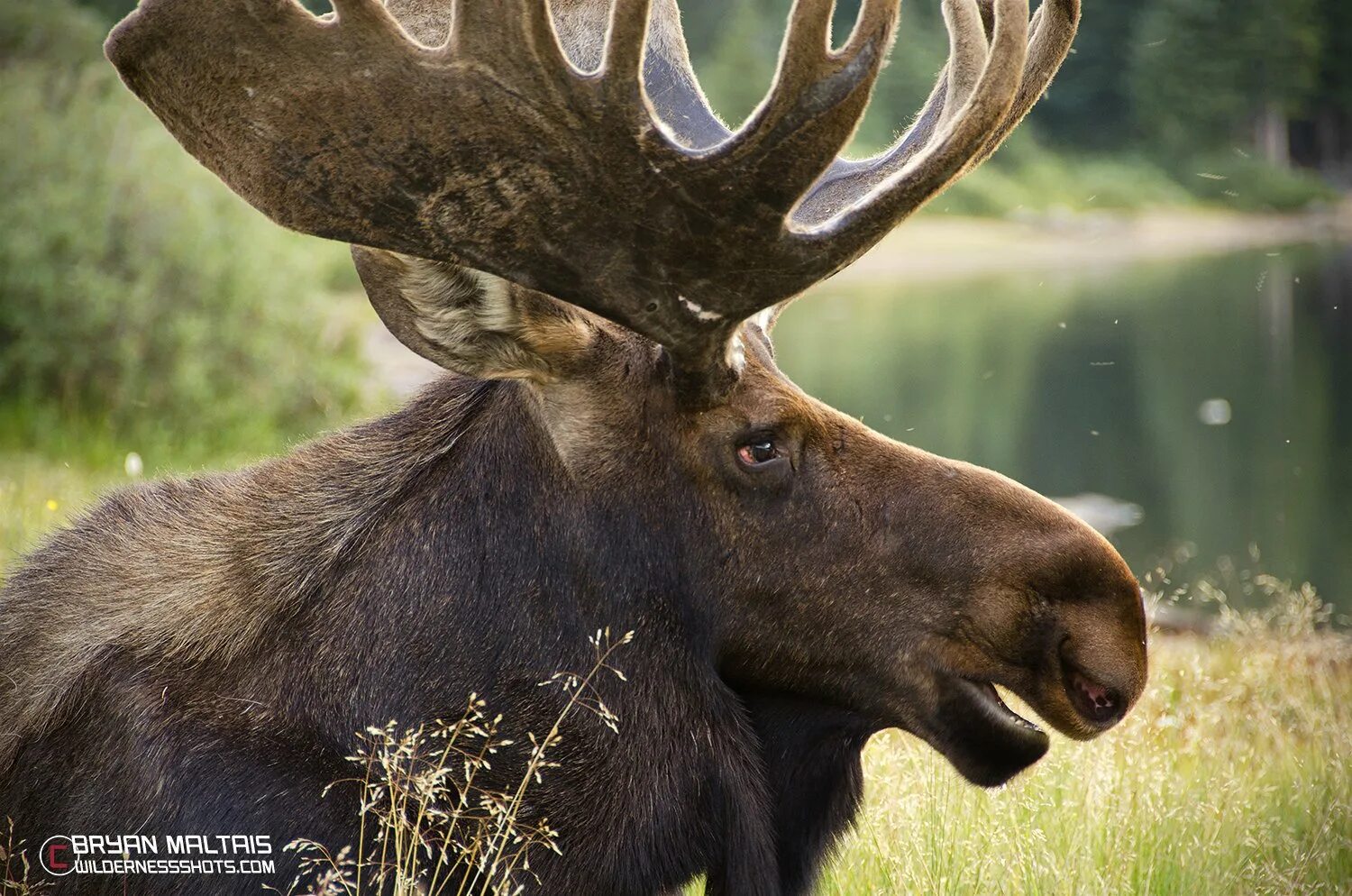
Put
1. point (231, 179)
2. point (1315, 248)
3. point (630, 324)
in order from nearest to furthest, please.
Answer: point (231, 179), point (630, 324), point (1315, 248)

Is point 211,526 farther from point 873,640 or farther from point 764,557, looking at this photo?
point 873,640

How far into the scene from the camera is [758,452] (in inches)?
123

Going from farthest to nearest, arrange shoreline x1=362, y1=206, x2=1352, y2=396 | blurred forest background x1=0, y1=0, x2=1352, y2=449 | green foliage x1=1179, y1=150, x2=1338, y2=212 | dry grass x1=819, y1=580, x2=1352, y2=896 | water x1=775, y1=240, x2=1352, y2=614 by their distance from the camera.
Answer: green foliage x1=1179, y1=150, x2=1338, y2=212, shoreline x1=362, y1=206, x2=1352, y2=396, water x1=775, y1=240, x2=1352, y2=614, blurred forest background x1=0, y1=0, x2=1352, y2=449, dry grass x1=819, y1=580, x2=1352, y2=896

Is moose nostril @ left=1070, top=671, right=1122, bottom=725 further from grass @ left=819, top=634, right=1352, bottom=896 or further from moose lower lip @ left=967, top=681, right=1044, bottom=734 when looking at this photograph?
grass @ left=819, top=634, right=1352, bottom=896

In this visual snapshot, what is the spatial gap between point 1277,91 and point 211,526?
47.9 m

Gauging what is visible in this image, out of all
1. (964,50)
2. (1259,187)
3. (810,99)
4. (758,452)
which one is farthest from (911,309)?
(810,99)

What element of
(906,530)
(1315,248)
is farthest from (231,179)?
(1315,248)

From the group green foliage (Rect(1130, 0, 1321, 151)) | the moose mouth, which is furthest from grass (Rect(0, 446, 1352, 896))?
green foliage (Rect(1130, 0, 1321, 151))

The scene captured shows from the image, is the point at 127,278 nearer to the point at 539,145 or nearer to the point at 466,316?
the point at 466,316

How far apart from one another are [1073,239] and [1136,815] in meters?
41.3

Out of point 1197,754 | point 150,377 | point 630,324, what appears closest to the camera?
point 630,324

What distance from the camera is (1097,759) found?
187 inches

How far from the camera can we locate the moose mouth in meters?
3.03

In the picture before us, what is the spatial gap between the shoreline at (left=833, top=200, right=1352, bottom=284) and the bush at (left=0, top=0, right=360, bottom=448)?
26.5 metres
